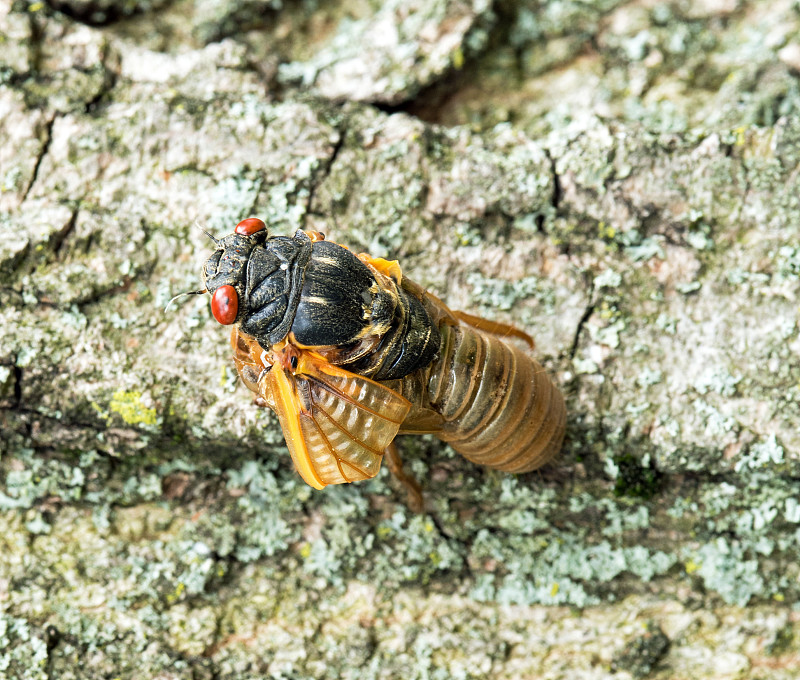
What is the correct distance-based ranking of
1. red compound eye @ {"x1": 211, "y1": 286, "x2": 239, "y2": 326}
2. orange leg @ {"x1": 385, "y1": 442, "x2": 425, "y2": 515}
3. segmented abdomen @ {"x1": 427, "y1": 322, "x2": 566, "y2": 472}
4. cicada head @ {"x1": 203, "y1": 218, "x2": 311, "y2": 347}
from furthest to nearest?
orange leg @ {"x1": 385, "y1": 442, "x2": 425, "y2": 515}
segmented abdomen @ {"x1": 427, "y1": 322, "x2": 566, "y2": 472}
cicada head @ {"x1": 203, "y1": 218, "x2": 311, "y2": 347}
red compound eye @ {"x1": 211, "y1": 286, "x2": 239, "y2": 326}

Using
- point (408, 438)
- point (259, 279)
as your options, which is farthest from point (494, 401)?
point (259, 279)

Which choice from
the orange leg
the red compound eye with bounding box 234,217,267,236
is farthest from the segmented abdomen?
the red compound eye with bounding box 234,217,267,236

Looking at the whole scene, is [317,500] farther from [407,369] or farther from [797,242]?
[797,242]

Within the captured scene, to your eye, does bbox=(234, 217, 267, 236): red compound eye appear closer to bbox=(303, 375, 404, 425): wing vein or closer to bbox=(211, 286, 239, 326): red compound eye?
bbox=(211, 286, 239, 326): red compound eye

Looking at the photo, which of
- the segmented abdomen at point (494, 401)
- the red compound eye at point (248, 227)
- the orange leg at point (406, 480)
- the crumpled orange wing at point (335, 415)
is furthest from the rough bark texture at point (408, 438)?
the red compound eye at point (248, 227)

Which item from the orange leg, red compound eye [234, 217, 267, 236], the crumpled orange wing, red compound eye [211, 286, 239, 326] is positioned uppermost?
red compound eye [234, 217, 267, 236]

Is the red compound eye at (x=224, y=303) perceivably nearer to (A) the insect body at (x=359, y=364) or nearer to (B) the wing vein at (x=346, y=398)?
(A) the insect body at (x=359, y=364)

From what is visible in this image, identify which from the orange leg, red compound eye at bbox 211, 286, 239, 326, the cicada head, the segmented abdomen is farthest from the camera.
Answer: the orange leg
